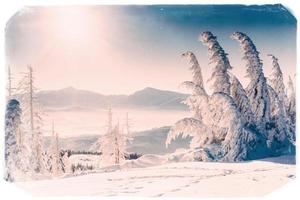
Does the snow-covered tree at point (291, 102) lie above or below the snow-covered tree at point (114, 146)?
above

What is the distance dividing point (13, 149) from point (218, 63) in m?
0.63

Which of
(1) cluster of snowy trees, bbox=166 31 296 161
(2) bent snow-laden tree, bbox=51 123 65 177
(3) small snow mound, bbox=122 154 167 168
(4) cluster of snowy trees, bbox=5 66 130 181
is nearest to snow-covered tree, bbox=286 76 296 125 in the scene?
(1) cluster of snowy trees, bbox=166 31 296 161

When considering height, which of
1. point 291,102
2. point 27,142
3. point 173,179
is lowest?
point 173,179

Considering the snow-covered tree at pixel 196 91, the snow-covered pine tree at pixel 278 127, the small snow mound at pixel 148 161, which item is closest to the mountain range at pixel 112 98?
the snow-covered tree at pixel 196 91

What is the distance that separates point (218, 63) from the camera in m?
2.61

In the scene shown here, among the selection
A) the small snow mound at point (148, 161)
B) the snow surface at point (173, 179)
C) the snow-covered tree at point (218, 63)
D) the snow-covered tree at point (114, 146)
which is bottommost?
the snow surface at point (173, 179)

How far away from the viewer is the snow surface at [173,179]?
2.60 m

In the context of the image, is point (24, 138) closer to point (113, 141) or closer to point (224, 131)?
point (113, 141)

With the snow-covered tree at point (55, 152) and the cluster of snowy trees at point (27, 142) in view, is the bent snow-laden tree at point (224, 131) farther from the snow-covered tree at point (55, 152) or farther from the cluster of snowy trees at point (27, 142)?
the snow-covered tree at point (55, 152)

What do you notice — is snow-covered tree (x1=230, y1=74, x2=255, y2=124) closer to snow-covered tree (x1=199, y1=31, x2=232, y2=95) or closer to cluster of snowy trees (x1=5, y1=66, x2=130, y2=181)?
snow-covered tree (x1=199, y1=31, x2=232, y2=95)

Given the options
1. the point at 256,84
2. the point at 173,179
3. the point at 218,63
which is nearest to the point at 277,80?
the point at 256,84

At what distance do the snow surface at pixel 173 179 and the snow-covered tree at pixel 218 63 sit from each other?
0.73ft

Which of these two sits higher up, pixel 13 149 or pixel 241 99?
pixel 241 99

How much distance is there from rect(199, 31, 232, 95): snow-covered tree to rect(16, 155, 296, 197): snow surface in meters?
0.22
